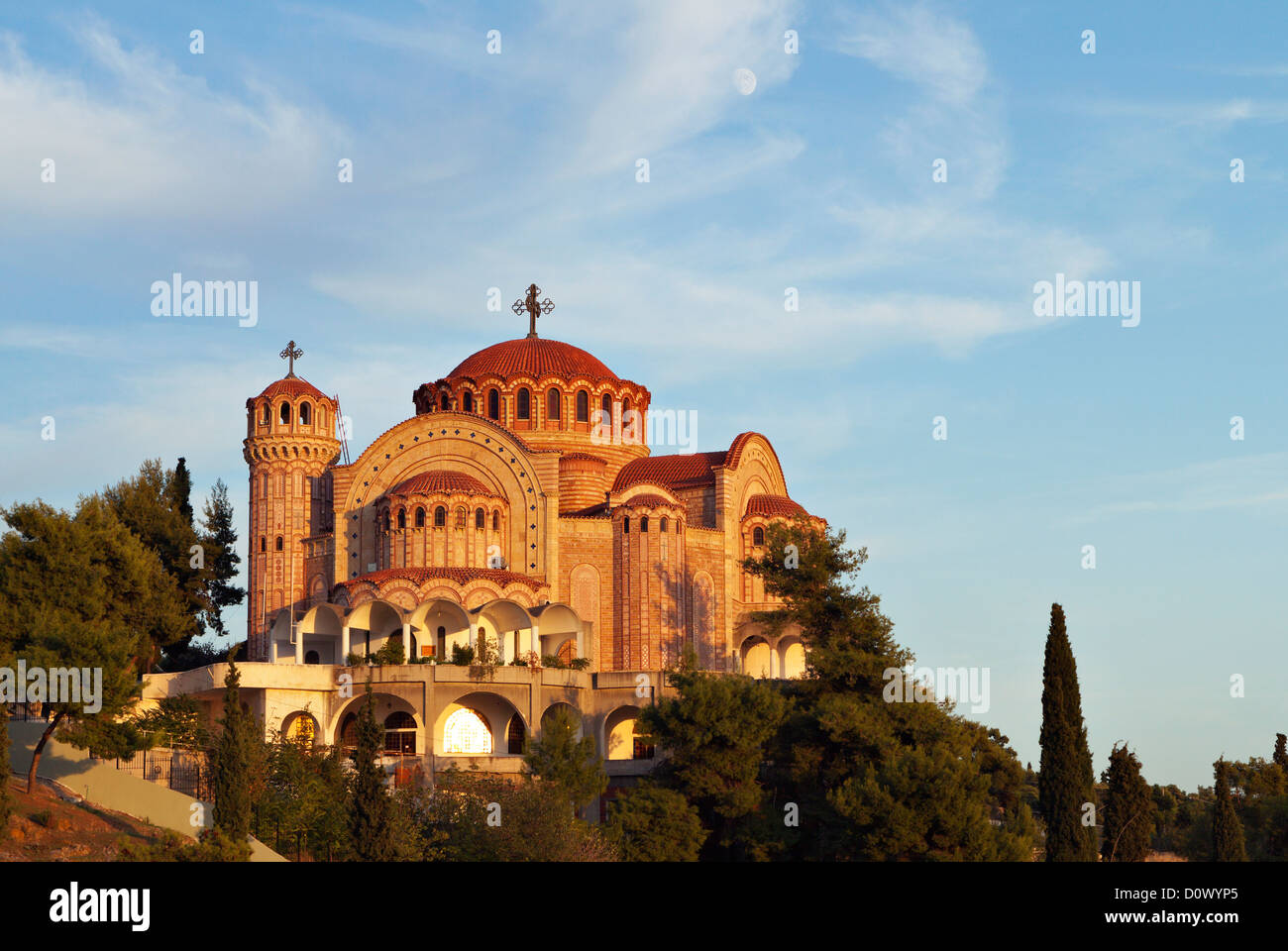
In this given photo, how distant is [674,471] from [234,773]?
28338 millimetres

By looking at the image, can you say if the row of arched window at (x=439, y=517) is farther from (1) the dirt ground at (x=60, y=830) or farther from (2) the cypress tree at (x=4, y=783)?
(2) the cypress tree at (x=4, y=783)

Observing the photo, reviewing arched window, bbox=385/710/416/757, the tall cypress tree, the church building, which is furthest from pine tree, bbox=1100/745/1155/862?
arched window, bbox=385/710/416/757

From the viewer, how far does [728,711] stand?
40281mm

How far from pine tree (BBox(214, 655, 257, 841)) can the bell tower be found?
21.5 meters

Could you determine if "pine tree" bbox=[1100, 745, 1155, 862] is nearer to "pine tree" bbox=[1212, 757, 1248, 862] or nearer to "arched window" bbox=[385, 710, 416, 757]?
"pine tree" bbox=[1212, 757, 1248, 862]

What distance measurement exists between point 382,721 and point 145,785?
12528 millimetres

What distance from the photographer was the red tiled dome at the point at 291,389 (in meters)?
56.4

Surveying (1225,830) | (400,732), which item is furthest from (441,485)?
(1225,830)

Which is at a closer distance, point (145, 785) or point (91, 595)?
point (145, 785)

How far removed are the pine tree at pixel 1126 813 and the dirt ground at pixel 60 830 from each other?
24184 millimetres

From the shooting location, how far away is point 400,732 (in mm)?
Result: 48688

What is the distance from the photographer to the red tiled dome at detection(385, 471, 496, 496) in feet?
174
